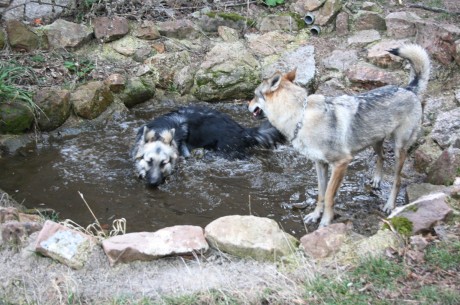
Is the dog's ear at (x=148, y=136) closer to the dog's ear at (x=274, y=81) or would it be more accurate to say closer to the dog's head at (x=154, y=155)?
the dog's head at (x=154, y=155)

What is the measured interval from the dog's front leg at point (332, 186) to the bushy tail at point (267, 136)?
69.8 inches

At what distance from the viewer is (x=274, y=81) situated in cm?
508

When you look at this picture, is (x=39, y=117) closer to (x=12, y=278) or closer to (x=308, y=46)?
(x=12, y=278)

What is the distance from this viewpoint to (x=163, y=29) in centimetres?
909

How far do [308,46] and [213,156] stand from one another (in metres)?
2.91

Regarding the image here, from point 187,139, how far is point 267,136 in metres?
1.15

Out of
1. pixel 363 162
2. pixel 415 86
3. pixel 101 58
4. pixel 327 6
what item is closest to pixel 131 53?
pixel 101 58

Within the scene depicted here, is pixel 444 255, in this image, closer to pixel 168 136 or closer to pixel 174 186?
pixel 174 186

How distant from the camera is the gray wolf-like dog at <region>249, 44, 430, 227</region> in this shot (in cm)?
510

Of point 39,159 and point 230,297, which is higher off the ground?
point 230,297

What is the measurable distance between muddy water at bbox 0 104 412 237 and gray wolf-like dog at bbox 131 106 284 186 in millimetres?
148

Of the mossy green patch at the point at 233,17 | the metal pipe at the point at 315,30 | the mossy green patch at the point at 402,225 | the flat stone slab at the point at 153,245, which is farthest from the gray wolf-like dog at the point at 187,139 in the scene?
the mossy green patch at the point at 402,225

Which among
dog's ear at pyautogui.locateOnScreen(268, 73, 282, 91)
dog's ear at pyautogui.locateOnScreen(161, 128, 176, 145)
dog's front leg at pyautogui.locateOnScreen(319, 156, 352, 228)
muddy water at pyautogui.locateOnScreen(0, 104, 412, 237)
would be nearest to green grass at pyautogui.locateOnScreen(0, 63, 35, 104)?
muddy water at pyautogui.locateOnScreen(0, 104, 412, 237)

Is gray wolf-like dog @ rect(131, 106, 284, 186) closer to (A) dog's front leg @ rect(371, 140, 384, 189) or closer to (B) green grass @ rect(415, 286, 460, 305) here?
(A) dog's front leg @ rect(371, 140, 384, 189)
